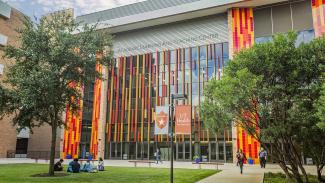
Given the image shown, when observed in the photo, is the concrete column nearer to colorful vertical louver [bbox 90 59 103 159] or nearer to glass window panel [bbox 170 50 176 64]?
colorful vertical louver [bbox 90 59 103 159]

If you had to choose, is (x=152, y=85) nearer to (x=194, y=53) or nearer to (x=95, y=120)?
(x=194, y=53)

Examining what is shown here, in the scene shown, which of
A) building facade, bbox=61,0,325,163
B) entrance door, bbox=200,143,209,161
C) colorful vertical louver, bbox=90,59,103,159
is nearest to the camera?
building facade, bbox=61,0,325,163

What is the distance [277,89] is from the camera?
14.1 meters

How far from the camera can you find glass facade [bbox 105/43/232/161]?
122ft

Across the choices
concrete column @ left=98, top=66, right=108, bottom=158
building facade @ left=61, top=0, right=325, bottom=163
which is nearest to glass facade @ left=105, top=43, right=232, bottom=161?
building facade @ left=61, top=0, right=325, bottom=163

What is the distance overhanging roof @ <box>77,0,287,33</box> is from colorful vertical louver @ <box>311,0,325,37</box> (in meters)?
4.26

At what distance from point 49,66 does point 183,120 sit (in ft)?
35.9

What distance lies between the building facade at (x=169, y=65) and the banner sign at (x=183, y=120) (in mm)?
24522

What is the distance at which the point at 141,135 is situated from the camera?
40.2 metres

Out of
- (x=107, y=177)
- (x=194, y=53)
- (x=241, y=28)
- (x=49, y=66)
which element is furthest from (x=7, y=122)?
(x=241, y=28)

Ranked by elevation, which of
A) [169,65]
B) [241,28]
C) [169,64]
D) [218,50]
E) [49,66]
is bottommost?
[49,66]

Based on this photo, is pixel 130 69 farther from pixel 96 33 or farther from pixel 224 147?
pixel 96 33

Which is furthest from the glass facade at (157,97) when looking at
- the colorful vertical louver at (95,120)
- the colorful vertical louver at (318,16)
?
the colorful vertical louver at (318,16)

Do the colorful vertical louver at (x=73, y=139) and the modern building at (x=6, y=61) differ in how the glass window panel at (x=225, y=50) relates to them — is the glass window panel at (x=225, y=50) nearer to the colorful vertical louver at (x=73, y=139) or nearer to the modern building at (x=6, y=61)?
the colorful vertical louver at (x=73, y=139)
